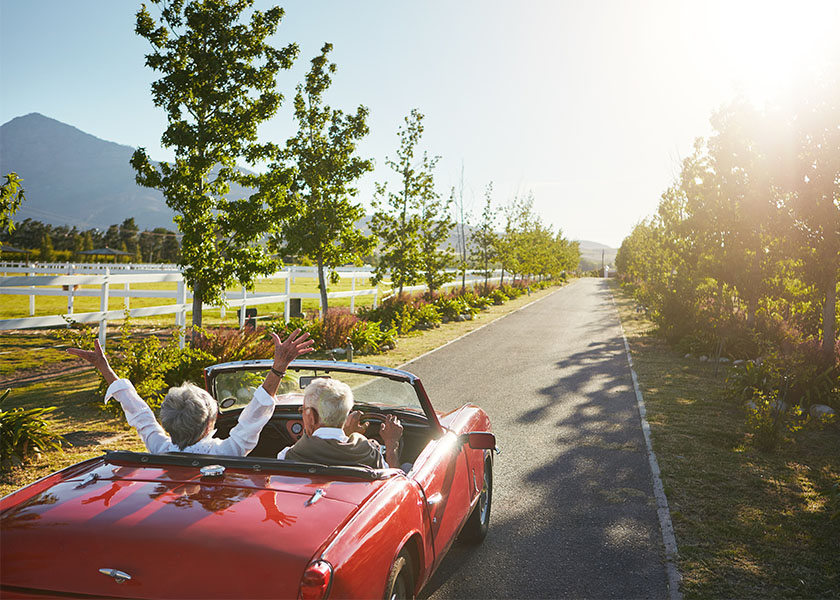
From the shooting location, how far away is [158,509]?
243 centimetres

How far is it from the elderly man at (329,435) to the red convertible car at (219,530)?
166 millimetres

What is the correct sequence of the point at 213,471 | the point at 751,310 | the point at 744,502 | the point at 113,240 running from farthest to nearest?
the point at 113,240 < the point at 751,310 < the point at 744,502 < the point at 213,471

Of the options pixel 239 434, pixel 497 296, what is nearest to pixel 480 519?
pixel 239 434

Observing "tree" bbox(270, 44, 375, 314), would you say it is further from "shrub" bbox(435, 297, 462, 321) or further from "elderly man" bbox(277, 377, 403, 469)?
"elderly man" bbox(277, 377, 403, 469)

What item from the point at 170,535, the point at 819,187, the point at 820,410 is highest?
the point at 819,187

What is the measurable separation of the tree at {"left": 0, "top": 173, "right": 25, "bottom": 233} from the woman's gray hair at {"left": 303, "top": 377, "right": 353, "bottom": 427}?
15.1 feet

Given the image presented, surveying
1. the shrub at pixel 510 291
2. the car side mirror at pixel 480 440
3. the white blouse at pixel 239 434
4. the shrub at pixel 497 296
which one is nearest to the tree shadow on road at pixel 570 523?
the car side mirror at pixel 480 440

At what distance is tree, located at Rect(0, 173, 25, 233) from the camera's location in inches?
241

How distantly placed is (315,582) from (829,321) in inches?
443

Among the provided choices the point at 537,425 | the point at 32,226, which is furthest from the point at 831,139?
the point at 32,226

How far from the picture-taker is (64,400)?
29.3ft

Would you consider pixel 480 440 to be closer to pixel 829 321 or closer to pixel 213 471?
pixel 213 471

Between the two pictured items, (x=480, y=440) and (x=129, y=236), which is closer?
(x=480, y=440)

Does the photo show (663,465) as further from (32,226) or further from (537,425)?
(32,226)
